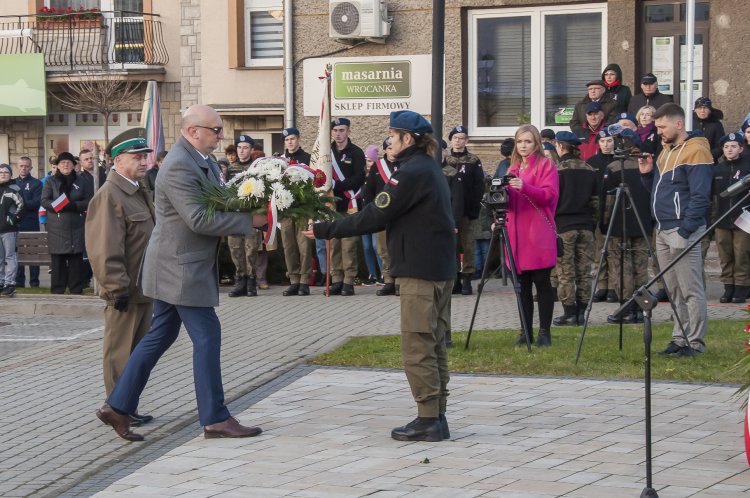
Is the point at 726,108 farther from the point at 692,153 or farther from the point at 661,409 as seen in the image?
the point at 661,409

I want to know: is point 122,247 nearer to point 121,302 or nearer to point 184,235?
point 121,302

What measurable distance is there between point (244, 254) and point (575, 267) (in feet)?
16.4

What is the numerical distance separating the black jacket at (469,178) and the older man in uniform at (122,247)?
7.52 metres

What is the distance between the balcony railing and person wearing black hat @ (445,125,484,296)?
1785 centimetres

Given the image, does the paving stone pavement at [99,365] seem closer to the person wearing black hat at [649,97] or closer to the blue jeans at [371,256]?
the blue jeans at [371,256]

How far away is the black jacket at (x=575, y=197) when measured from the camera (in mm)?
14062

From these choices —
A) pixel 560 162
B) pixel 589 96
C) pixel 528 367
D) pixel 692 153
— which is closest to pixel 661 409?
pixel 528 367

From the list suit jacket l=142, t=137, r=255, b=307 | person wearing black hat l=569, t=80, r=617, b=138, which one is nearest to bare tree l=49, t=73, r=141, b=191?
person wearing black hat l=569, t=80, r=617, b=138

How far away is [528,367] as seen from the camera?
35.9 feet

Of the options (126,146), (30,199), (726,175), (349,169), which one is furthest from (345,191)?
(126,146)

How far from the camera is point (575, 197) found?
14.1 metres

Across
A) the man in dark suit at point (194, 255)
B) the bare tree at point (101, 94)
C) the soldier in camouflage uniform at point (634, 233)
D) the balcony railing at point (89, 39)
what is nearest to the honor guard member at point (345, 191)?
the soldier in camouflage uniform at point (634, 233)

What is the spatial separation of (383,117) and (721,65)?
213 inches

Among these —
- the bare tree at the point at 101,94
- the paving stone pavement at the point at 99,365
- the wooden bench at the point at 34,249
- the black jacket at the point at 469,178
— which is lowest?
the paving stone pavement at the point at 99,365
